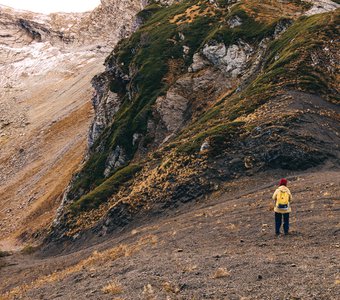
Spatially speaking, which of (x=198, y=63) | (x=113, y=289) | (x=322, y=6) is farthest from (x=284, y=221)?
(x=322, y=6)

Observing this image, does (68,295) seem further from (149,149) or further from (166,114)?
(166,114)

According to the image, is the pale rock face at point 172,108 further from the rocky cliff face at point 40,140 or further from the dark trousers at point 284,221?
the dark trousers at point 284,221

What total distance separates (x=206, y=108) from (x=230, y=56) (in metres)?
11.7

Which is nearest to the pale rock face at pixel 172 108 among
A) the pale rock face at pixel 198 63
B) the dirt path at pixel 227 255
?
the pale rock face at pixel 198 63

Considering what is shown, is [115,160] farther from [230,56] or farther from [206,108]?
[230,56]

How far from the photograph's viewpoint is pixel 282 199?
2069 centimetres

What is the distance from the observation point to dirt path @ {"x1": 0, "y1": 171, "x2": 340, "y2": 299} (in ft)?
49.4

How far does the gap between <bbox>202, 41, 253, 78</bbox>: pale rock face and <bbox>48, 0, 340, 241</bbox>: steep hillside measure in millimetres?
Answer: 174

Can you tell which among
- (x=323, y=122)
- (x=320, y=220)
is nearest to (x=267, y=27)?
(x=323, y=122)

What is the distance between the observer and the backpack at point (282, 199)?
20562mm

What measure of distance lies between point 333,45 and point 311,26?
5961 millimetres

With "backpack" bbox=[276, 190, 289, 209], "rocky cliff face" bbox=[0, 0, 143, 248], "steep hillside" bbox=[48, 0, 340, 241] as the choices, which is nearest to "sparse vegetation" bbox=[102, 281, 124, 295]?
"backpack" bbox=[276, 190, 289, 209]

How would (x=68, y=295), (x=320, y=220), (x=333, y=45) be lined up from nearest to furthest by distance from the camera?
1. (x=68, y=295)
2. (x=320, y=220)
3. (x=333, y=45)

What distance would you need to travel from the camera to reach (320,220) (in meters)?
21.7
